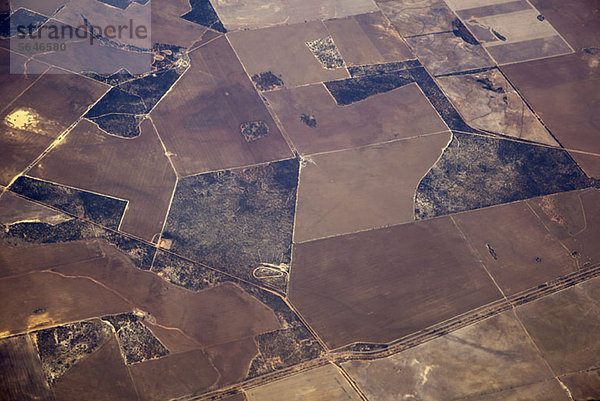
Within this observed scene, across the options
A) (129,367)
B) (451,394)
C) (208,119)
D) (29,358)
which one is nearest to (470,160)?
(451,394)

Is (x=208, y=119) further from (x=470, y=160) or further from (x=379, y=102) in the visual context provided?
(x=470, y=160)

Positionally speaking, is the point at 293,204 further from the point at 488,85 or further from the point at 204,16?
the point at 204,16

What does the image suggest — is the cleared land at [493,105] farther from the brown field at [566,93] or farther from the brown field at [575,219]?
the brown field at [575,219]

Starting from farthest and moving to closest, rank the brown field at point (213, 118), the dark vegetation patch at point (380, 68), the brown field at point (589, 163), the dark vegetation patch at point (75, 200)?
the dark vegetation patch at point (380, 68)
the brown field at point (589, 163)
the brown field at point (213, 118)
the dark vegetation patch at point (75, 200)

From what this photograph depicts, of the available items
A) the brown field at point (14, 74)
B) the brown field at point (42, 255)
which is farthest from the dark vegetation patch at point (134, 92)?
the brown field at point (42, 255)

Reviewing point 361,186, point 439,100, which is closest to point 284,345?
point 361,186
